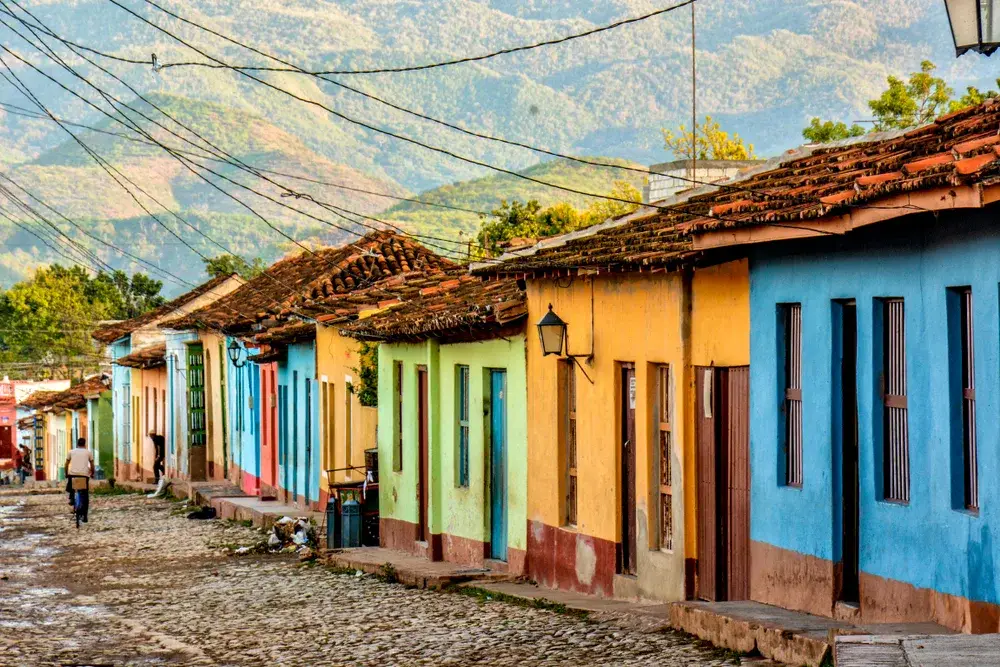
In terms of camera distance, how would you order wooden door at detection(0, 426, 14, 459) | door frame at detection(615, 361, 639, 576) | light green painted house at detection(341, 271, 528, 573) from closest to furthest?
door frame at detection(615, 361, 639, 576)
light green painted house at detection(341, 271, 528, 573)
wooden door at detection(0, 426, 14, 459)

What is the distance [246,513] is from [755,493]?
1504 cm

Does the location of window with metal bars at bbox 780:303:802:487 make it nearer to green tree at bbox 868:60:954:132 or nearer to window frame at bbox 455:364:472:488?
window frame at bbox 455:364:472:488

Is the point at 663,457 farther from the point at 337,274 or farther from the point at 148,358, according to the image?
the point at 148,358

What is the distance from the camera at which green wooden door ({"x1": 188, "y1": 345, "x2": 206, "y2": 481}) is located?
118 feet

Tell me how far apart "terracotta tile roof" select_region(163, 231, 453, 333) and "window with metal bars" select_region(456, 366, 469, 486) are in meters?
7.51

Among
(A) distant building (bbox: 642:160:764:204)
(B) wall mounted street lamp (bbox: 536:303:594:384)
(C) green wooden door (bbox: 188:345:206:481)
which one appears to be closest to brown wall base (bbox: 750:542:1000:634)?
(B) wall mounted street lamp (bbox: 536:303:594:384)

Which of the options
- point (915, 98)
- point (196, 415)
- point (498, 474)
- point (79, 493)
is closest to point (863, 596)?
point (498, 474)

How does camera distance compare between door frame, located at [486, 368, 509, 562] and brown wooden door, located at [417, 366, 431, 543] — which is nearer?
door frame, located at [486, 368, 509, 562]

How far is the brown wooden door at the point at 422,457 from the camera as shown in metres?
18.8

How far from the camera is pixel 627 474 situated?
541 inches

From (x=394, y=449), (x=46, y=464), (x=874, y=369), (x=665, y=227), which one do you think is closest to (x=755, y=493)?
(x=874, y=369)

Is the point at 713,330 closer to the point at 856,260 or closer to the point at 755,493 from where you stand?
the point at 755,493

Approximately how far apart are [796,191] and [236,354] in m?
22.5

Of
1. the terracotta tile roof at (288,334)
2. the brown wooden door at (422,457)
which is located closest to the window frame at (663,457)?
the brown wooden door at (422,457)
